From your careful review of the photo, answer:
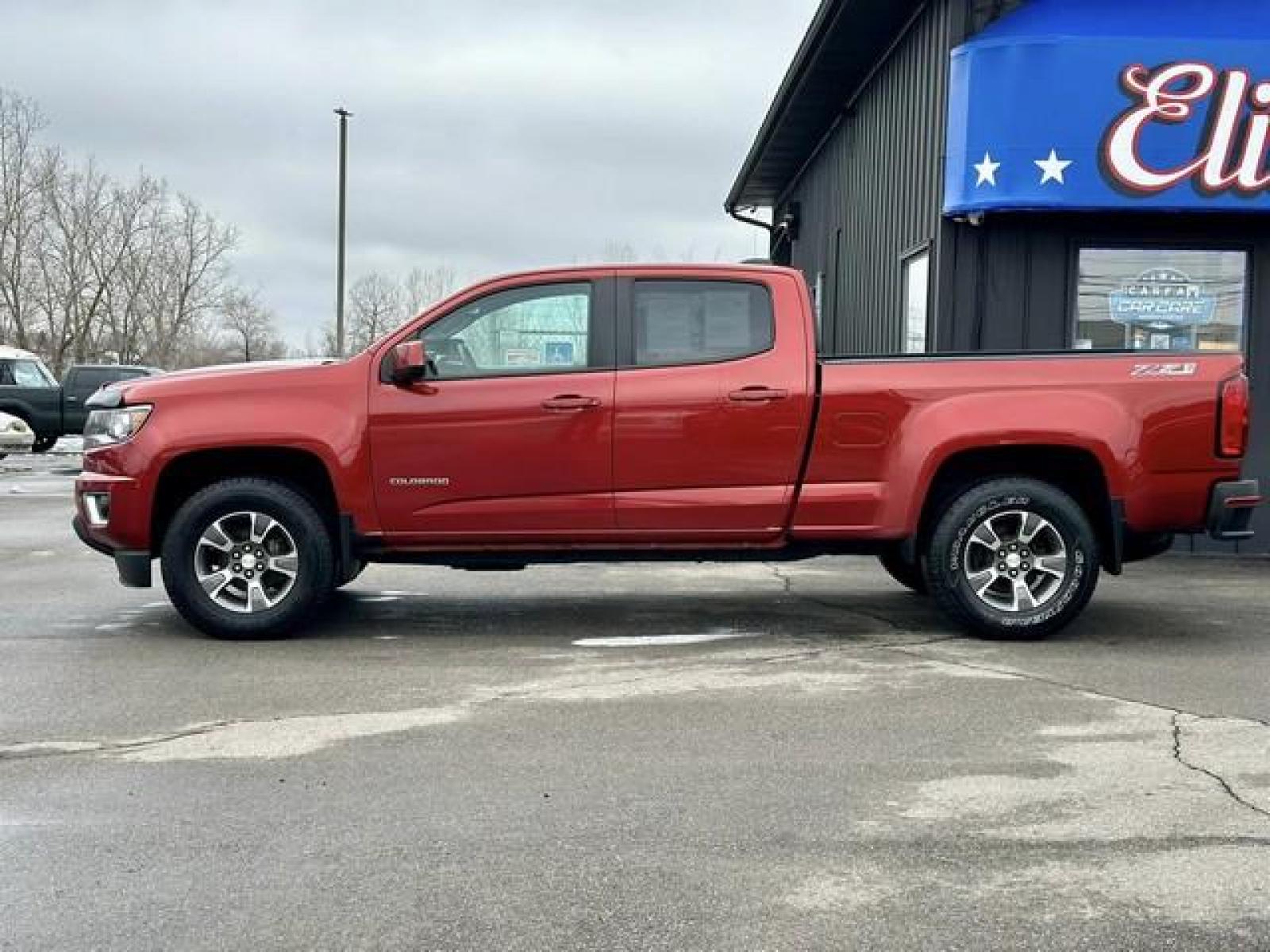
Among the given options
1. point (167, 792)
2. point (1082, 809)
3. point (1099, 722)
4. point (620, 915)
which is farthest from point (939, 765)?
point (167, 792)

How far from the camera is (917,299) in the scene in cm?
1180

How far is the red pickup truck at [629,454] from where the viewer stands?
6.34 metres

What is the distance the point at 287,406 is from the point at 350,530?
0.73 meters

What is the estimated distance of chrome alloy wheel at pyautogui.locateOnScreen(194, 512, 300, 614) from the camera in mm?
6363

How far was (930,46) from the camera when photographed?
439 inches

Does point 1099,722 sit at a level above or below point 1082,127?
below

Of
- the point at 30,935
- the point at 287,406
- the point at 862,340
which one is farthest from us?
the point at 862,340

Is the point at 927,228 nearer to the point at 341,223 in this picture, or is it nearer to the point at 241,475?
the point at 241,475

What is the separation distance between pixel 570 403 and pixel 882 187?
8009 mm

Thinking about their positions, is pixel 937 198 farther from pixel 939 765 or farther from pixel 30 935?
pixel 30 935

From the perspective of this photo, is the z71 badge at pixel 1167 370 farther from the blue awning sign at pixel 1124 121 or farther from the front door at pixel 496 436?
the blue awning sign at pixel 1124 121

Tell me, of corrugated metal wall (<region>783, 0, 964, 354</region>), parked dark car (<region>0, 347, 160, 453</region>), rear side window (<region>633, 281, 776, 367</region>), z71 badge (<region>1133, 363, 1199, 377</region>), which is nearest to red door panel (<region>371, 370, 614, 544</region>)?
rear side window (<region>633, 281, 776, 367</region>)

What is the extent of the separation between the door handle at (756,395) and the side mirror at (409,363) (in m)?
1.62

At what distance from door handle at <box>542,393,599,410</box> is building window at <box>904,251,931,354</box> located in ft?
17.5
